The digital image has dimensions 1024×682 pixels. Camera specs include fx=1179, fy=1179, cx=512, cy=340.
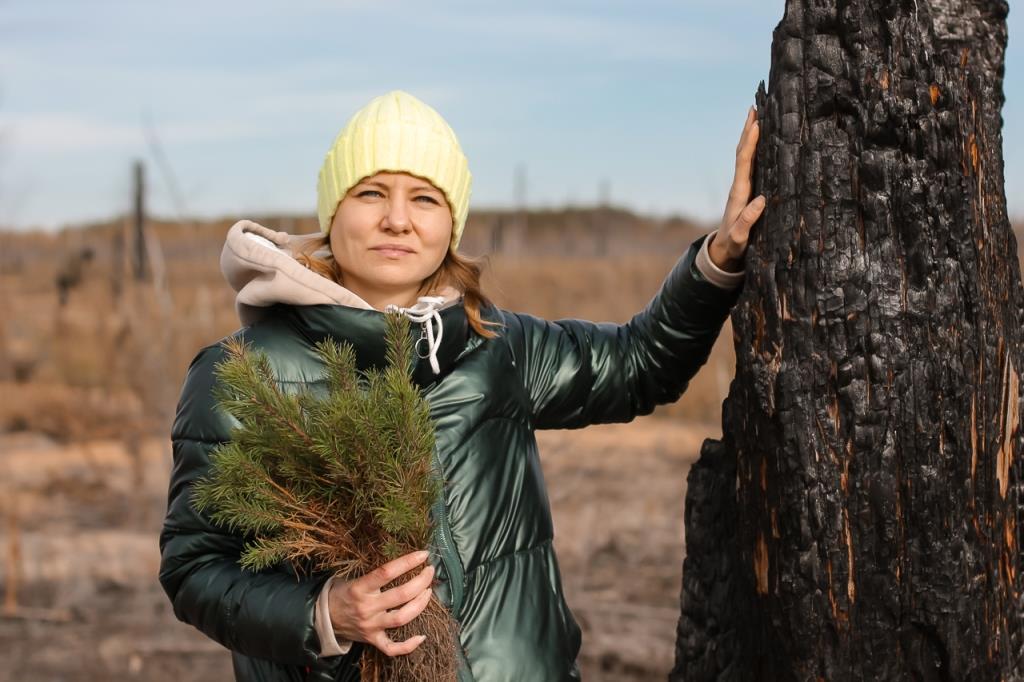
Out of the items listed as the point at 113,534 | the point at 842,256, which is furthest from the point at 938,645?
the point at 113,534

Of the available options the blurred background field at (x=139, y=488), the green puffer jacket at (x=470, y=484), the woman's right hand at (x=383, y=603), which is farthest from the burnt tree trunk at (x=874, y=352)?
the blurred background field at (x=139, y=488)

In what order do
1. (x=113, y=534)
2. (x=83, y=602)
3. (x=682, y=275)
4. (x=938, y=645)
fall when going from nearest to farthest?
(x=938, y=645) → (x=682, y=275) → (x=83, y=602) → (x=113, y=534)

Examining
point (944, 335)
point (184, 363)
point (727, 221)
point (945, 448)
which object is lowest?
point (184, 363)

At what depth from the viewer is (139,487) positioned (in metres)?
8.41

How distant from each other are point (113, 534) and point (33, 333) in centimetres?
791

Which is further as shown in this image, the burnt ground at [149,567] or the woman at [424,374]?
the burnt ground at [149,567]

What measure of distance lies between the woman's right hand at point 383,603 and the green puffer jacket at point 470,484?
0.10 meters

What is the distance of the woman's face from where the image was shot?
256cm

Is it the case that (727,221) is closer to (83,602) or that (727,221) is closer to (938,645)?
(938,645)

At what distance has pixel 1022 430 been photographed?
2549 mm

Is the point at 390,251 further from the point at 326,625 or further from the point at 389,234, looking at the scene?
the point at 326,625

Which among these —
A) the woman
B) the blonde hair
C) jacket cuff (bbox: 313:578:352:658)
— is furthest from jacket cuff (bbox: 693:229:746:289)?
jacket cuff (bbox: 313:578:352:658)

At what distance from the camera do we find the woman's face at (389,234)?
8.41ft

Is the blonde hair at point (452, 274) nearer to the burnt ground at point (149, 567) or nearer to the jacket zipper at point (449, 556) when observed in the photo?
the jacket zipper at point (449, 556)
